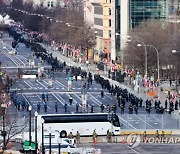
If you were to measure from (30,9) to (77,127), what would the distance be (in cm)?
11744

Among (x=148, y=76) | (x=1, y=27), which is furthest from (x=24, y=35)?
(x=148, y=76)

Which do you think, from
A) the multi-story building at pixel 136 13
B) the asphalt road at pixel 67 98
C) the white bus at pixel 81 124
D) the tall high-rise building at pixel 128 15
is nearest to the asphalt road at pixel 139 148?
the white bus at pixel 81 124

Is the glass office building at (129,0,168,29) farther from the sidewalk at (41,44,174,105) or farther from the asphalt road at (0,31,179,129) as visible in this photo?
the asphalt road at (0,31,179,129)

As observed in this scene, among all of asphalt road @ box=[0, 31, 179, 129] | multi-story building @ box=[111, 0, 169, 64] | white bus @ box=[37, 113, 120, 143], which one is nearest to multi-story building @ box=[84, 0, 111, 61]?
multi-story building @ box=[111, 0, 169, 64]

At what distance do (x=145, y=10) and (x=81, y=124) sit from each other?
45.8m

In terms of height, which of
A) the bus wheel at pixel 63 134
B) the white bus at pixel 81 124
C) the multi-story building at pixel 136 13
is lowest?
the bus wheel at pixel 63 134

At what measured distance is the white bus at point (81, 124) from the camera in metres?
64.9

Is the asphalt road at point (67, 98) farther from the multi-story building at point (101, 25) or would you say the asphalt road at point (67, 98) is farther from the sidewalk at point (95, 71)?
the multi-story building at point (101, 25)

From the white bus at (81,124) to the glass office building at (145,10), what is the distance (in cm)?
4439

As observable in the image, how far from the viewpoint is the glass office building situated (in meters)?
110

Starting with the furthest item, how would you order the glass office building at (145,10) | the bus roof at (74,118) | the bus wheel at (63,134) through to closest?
the glass office building at (145,10) < the bus roof at (74,118) < the bus wheel at (63,134)

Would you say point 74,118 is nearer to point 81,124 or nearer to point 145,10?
point 81,124

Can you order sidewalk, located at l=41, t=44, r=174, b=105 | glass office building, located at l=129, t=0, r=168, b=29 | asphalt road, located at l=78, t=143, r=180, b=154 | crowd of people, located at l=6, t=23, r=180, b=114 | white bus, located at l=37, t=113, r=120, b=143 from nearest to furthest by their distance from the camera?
asphalt road, located at l=78, t=143, r=180, b=154 < white bus, located at l=37, t=113, r=120, b=143 < crowd of people, located at l=6, t=23, r=180, b=114 < sidewalk, located at l=41, t=44, r=174, b=105 < glass office building, located at l=129, t=0, r=168, b=29

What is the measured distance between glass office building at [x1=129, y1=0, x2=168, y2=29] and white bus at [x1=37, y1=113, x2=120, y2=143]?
44391 millimetres
